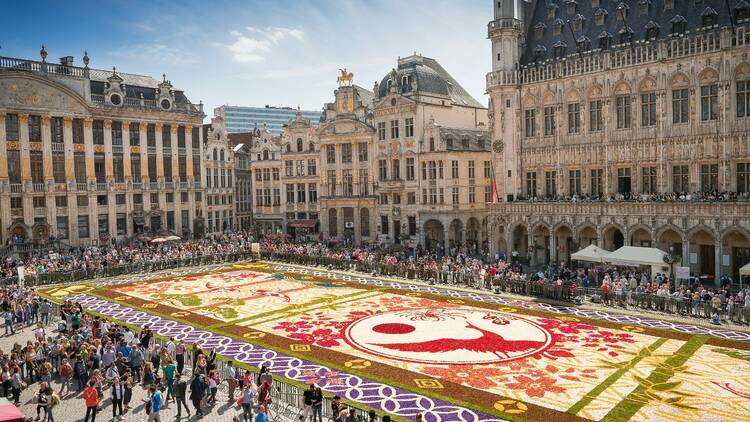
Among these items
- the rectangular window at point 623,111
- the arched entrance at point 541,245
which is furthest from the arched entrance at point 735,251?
the arched entrance at point 541,245

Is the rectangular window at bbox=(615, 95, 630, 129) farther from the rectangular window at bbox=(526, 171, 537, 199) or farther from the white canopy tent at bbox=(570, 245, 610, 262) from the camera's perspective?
the white canopy tent at bbox=(570, 245, 610, 262)

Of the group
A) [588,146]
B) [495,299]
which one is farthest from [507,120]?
[495,299]

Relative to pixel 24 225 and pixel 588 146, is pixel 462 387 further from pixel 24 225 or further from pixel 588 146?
pixel 24 225

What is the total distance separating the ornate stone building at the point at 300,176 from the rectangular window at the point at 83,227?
2193 cm

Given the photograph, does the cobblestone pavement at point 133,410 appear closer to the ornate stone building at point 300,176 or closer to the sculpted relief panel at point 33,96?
the sculpted relief panel at point 33,96

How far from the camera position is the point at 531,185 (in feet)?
171

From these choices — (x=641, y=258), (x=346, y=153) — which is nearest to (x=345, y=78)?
(x=346, y=153)

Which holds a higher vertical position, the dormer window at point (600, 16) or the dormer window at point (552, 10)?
the dormer window at point (552, 10)

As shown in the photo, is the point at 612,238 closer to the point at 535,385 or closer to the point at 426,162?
the point at 426,162

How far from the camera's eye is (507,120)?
172ft

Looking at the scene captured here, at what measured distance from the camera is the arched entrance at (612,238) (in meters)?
44.8

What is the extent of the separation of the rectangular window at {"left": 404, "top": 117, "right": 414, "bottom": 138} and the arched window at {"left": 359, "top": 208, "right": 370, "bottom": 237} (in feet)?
33.4

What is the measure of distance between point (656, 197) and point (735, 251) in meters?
6.07

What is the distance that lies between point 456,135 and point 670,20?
2216 centimetres
